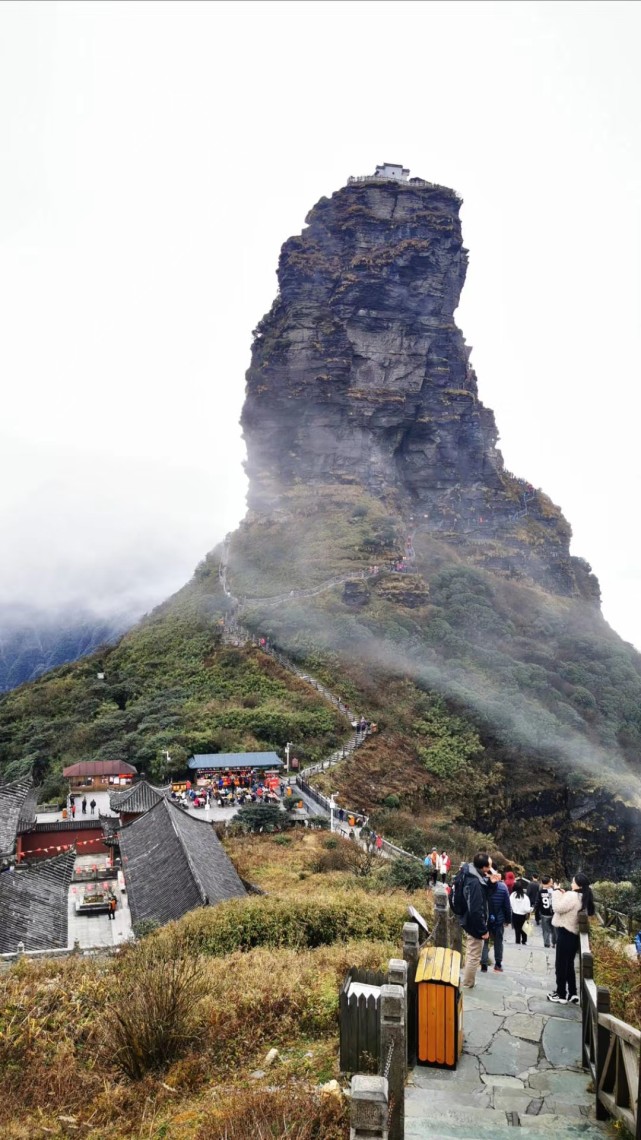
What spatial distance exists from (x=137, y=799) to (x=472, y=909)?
81.7 ft

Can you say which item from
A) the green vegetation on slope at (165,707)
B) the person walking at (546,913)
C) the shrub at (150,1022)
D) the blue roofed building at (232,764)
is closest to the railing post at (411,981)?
the shrub at (150,1022)

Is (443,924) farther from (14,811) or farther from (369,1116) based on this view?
(14,811)

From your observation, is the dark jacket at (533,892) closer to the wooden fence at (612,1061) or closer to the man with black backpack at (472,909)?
the man with black backpack at (472,909)

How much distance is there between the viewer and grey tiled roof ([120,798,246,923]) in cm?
1884

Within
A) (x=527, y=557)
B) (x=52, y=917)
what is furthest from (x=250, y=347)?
(x=52, y=917)

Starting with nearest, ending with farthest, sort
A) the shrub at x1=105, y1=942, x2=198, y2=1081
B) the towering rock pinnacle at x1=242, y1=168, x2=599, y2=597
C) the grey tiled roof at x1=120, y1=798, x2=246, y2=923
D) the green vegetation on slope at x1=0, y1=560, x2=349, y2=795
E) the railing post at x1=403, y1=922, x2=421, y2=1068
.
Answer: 1. the railing post at x1=403, y1=922, x2=421, y2=1068
2. the shrub at x1=105, y1=942, x2=198, y2=1081
3. the grey tiled roof at x1=120, y1=798, x2=246, y2=923
4. the green vegetation on slope at x1=0, y1=560, x2=349, y2=795
5. the towering rock pinnacle at x1=242, y1=168, x2=599, y2=597

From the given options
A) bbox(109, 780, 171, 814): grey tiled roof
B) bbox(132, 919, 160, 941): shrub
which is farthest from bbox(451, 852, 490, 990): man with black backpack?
bbox(109, 780, 171, 814): grey tiled roof

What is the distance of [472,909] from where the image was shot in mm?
8875

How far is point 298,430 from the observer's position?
235ft

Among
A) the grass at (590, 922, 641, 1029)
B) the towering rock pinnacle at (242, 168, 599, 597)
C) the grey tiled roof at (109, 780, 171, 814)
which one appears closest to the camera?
the grass at (590, 922, 641, 1029)

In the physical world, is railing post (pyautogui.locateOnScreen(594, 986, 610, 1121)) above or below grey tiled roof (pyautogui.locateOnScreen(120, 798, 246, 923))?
above

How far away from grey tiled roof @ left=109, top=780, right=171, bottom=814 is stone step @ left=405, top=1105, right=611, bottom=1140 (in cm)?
2486

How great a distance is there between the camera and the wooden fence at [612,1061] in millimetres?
5961

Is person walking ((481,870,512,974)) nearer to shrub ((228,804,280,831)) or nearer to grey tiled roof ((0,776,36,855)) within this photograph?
shrub ((228,804,280,831))
